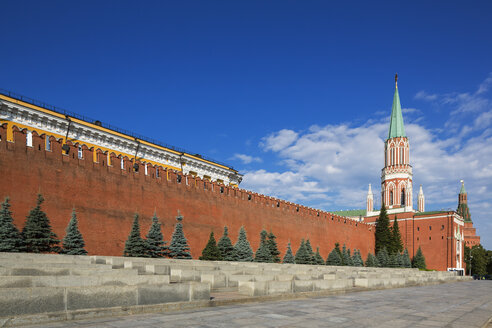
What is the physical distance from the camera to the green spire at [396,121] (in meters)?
61.3

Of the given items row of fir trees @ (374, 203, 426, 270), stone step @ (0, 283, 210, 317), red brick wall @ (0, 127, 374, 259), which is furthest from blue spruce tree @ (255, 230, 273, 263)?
row of fir trees @ (374, 203, 426, 270)

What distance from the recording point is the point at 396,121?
62156 millimetres

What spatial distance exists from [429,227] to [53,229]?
4672 cm

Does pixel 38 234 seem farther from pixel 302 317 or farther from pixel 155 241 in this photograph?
pixel 302 317

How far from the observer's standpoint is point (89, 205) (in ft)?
57.6


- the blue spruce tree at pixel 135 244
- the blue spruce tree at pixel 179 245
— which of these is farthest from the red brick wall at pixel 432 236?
the blue spruce tree at pixel 135 244

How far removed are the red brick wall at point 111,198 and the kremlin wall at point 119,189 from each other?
0.04 meters

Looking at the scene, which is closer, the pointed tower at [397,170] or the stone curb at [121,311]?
the stone curb at [121,311]

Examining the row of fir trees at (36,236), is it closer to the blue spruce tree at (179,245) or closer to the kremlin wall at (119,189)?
the kremlin wall at (119,189)

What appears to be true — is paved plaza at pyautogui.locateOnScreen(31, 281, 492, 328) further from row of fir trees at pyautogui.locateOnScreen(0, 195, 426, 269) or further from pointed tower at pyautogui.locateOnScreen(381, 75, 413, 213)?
pointed tower at pyautogui.locateOnScreen(381, 75, 413, 213)

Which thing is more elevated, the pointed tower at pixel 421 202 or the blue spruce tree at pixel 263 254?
the pointed tower at pixel 421 202

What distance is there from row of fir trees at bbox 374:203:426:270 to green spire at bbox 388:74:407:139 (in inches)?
588

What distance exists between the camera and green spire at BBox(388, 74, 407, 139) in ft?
201

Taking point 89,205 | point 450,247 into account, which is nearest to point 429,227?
point 450,247
